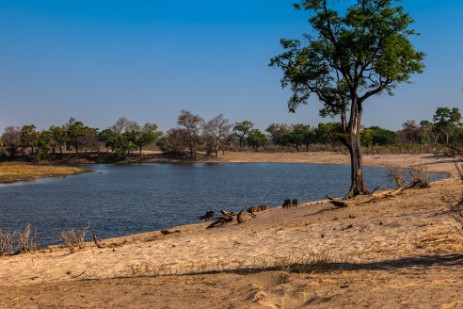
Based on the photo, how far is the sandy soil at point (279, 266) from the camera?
288 inches

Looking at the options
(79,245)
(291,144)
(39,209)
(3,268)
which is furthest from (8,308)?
(291,144)

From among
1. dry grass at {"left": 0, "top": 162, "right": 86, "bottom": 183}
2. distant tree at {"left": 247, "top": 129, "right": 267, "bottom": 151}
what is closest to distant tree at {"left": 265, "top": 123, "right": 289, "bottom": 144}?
distant tree at {"left": 247, "top": 129, "right": 267, "bottom": 151}

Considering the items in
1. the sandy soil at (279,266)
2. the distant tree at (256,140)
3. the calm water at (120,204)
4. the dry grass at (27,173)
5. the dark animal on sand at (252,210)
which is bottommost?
the calm water at (120,204)

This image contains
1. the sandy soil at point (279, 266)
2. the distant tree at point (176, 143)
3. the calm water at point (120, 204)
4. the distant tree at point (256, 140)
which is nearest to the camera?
the sandy soil at point (279, 266)

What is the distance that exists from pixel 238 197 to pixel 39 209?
→ 1530cm

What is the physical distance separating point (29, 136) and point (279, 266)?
362 ft

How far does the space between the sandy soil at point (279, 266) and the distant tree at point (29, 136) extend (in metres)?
98.5

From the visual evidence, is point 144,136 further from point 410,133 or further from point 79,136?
point 410,133

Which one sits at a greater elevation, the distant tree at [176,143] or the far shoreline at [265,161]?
the distant tree at [176,143]

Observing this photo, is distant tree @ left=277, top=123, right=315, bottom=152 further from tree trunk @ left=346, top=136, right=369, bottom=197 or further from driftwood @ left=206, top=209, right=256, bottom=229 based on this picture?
driftwood @ left=206, top=209, right=256, bottom=229

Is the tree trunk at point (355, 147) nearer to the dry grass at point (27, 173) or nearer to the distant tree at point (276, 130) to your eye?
the dry grass at point (27, 173)

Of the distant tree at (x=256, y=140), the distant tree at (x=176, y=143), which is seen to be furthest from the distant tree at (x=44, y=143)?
the distant tree at (x=256, y=140)

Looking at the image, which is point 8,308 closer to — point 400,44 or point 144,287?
point 144,287

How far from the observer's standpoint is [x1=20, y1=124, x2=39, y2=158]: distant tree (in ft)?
356
